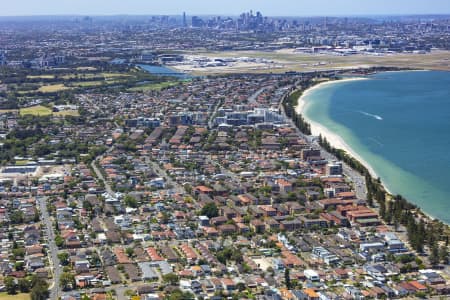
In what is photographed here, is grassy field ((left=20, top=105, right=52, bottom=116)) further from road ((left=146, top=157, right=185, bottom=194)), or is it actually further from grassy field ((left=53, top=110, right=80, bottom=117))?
road ((left=146, top=157, right=185, bottom=194))

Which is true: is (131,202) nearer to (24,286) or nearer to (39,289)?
(24,286)

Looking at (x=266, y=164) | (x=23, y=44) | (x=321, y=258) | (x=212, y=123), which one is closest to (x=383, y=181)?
(x=266, y=164)

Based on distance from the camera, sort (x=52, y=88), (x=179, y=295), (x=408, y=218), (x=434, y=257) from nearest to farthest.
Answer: (x=179, y=295), (x=434, y=257), (x=408, y=218), (x=52, y=88)

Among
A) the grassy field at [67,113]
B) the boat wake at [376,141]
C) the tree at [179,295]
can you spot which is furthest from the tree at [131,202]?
the grassy field at [67,113]

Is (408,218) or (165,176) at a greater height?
(408,218)

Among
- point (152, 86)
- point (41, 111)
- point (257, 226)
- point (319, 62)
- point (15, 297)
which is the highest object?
point (319, 62)

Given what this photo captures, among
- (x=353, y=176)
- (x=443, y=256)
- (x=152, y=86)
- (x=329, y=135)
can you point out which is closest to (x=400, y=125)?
(x=329, y=135)

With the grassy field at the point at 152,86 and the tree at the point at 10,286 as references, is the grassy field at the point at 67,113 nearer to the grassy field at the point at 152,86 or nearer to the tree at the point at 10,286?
the grassy field at the point at 152,86
